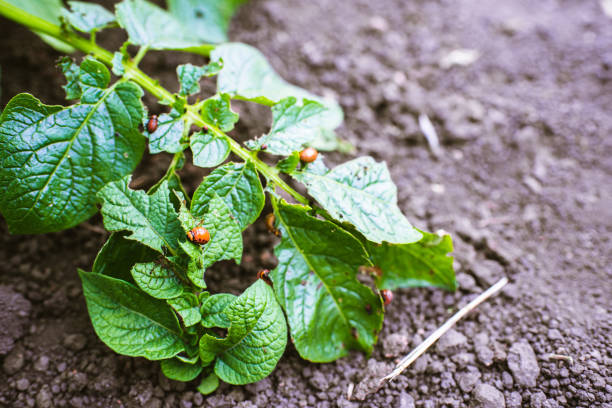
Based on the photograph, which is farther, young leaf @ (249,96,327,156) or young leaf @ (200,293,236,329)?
young leaf @ (249,96,327,156)

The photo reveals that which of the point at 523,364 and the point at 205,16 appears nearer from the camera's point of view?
the point at 523,364

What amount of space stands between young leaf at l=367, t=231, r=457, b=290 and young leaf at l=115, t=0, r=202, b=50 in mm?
1242

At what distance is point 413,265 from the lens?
1863 millimetres

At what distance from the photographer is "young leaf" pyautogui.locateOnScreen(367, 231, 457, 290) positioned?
1812 millimetres

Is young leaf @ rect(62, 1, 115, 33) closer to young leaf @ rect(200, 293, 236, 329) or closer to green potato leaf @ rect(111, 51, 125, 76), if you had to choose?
green potato leaf @ rect(111, 51, 125, 76)

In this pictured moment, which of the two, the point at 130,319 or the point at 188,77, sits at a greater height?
the point at 188,77

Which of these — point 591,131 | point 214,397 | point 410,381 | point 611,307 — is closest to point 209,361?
point 214,397

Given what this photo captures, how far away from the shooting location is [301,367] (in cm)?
175

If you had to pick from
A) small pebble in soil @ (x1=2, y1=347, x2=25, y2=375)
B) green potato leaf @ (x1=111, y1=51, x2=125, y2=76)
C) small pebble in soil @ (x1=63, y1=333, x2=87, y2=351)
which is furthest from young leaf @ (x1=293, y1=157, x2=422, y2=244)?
small pebble in soil @ (x1=2, y1=347, x2=25, y2=375)

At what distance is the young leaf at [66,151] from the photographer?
1581mm

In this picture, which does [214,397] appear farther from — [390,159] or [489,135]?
[489,135]

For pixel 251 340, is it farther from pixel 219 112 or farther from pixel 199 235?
pixel 219 112

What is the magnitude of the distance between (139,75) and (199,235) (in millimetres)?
786

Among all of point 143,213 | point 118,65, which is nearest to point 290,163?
point 143,213
